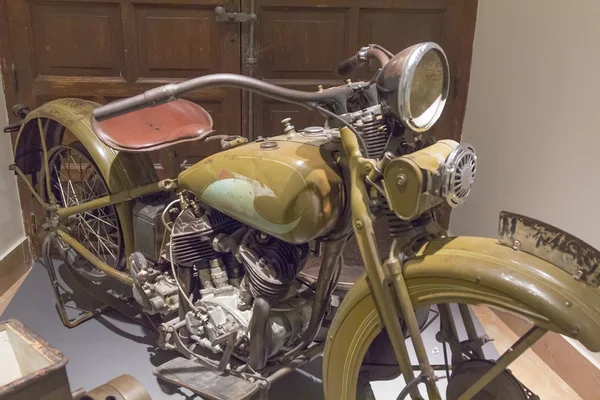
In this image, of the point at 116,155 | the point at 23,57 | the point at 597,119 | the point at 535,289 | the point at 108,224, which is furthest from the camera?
the point at 23,57

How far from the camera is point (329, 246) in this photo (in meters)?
1.43

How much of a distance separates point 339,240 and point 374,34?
4.29 feet

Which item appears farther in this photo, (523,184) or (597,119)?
(523,184)

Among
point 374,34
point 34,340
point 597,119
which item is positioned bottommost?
point 34,340

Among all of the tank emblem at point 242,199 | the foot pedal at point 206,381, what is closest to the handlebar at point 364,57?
the tank emblem at point 242,199

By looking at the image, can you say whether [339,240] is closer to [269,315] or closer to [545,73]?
[269,315]

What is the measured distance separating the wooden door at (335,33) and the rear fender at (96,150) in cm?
75

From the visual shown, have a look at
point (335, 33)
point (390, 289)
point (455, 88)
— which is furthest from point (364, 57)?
point (455, 88)

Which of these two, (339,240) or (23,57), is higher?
(23,57)

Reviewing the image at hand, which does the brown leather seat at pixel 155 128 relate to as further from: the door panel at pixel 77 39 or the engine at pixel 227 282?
the door panel at pixel 77 39

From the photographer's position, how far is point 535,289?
0.98 meters

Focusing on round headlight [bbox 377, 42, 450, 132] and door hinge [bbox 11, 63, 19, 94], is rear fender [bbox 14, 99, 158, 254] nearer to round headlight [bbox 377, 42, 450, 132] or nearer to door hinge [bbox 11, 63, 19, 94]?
door hinge [bbox 11, 63, 19, 94]

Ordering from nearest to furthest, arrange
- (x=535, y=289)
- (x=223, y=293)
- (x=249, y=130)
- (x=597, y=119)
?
(x=535, y=289) → (x=223, y=293) → (x=597, y=119) → (x=249, y=130)

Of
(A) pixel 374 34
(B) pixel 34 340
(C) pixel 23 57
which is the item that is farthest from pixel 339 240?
(C) pixel 23 57
